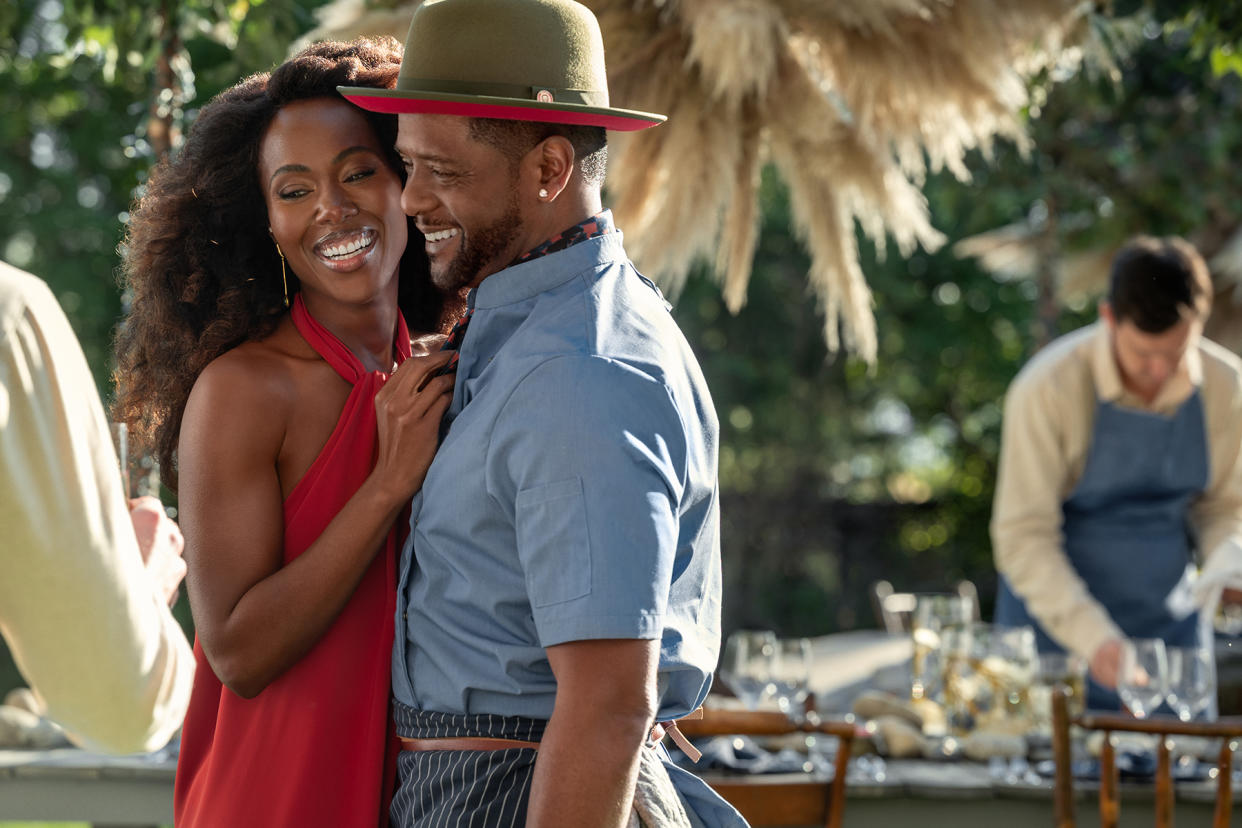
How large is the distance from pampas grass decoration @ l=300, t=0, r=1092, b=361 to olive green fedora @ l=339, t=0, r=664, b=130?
156cm

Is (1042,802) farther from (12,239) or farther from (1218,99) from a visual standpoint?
(12,239)

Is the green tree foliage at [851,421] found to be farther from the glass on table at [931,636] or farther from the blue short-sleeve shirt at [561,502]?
the blue short-sleeve shirt at [561,502]

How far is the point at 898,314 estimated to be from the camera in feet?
34.8

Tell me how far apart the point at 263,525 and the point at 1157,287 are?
2.73m

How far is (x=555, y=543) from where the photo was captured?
1266 mm

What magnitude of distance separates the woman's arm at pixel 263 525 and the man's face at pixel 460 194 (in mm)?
144

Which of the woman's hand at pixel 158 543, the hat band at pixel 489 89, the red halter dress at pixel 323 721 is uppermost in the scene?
the hat band at pixel 489 89

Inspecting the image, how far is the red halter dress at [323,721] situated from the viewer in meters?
1.58

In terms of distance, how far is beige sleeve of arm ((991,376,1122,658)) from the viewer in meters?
3.59

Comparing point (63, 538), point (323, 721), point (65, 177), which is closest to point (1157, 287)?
point (323, 721)

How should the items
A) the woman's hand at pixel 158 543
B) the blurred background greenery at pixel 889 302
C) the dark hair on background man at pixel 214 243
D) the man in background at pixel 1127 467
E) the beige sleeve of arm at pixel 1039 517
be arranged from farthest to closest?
the blurred background greenery at pixel 889 302 < the man in background at pixel 1127 467 < the beige sleeve of arm at pixel 1039 517 < the woman's hand at pixel 158 543 < the dark hair on background man at pixel 214 243

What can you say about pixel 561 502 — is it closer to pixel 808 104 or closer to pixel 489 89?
pixel 489 89

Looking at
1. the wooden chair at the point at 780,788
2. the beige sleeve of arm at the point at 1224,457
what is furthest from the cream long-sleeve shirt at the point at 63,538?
the beige sleeve of arm at the point at 1224,457

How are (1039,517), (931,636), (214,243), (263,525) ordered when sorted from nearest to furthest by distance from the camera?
(263,525) < (214,243) < (931,636) < (1039,517)
